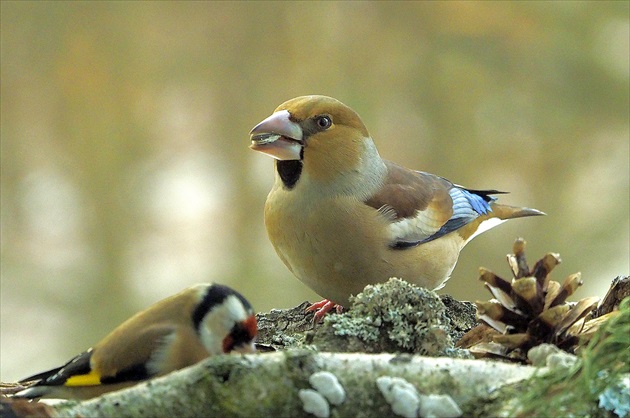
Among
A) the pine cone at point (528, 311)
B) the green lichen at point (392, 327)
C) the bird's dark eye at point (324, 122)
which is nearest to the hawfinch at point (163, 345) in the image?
the green lichen at point (392, 327)

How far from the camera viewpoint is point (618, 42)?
2990mm

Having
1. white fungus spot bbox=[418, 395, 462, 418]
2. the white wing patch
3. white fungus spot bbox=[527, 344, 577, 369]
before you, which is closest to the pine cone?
white fungus spot bbox=[527, 344, 577, 369]

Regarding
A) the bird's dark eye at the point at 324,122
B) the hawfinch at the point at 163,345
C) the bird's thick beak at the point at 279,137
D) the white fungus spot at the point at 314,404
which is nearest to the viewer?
the white fungus spot at the point at 314,404

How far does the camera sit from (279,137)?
1521 millimetres

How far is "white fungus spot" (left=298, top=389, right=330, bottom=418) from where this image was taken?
0.85 meters

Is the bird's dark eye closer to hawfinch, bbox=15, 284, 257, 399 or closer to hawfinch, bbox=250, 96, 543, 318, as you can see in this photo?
hawfinch, bbox=250, 96, 543, 318

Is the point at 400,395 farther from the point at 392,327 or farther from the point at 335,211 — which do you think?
the point at 335,211

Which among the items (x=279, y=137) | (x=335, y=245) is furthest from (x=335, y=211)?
(x=279, y=137)

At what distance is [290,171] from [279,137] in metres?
0.11

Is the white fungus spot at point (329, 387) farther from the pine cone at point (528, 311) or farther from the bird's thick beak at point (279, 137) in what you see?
the bird's thick beak at point (279, 137)

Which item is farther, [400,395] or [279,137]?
[279,137]

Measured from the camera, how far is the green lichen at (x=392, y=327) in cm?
112

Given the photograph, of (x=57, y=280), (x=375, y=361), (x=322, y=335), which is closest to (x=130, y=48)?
(x=57, y=280)

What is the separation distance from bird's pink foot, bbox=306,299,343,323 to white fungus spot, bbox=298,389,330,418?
75 cm
